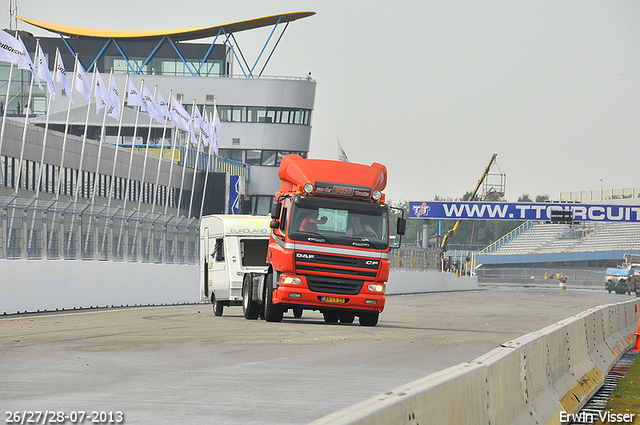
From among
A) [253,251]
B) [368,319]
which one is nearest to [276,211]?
[368,319]

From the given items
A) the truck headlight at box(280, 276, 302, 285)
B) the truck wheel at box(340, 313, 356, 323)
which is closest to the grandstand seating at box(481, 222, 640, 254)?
the truck wheel at box(340, 313, 356, 323)

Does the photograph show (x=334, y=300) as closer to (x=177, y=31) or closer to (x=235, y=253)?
(x=235, y=253)

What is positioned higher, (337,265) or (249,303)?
(337,265)

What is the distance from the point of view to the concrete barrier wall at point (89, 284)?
2156 centimetres

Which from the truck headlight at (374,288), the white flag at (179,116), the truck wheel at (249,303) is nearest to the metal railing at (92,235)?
the truck wheel at (249,303)

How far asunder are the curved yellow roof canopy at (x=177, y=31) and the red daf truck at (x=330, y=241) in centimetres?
6451

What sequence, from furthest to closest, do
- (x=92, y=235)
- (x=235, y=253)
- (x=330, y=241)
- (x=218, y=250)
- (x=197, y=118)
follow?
(x=197, y=118)
(x=92, y=235)
(x=218, y=250)
(x=235, y=253)
(x=330, y=241)

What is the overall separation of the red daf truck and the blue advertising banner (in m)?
55.1

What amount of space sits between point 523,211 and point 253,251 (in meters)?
54.6

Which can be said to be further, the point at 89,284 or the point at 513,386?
the point at 89,284

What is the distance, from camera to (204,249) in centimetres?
2619

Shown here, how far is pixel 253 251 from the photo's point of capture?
2373cm

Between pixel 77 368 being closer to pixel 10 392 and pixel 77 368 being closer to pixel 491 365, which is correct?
pixel 10 392

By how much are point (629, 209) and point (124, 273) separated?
187 ft
